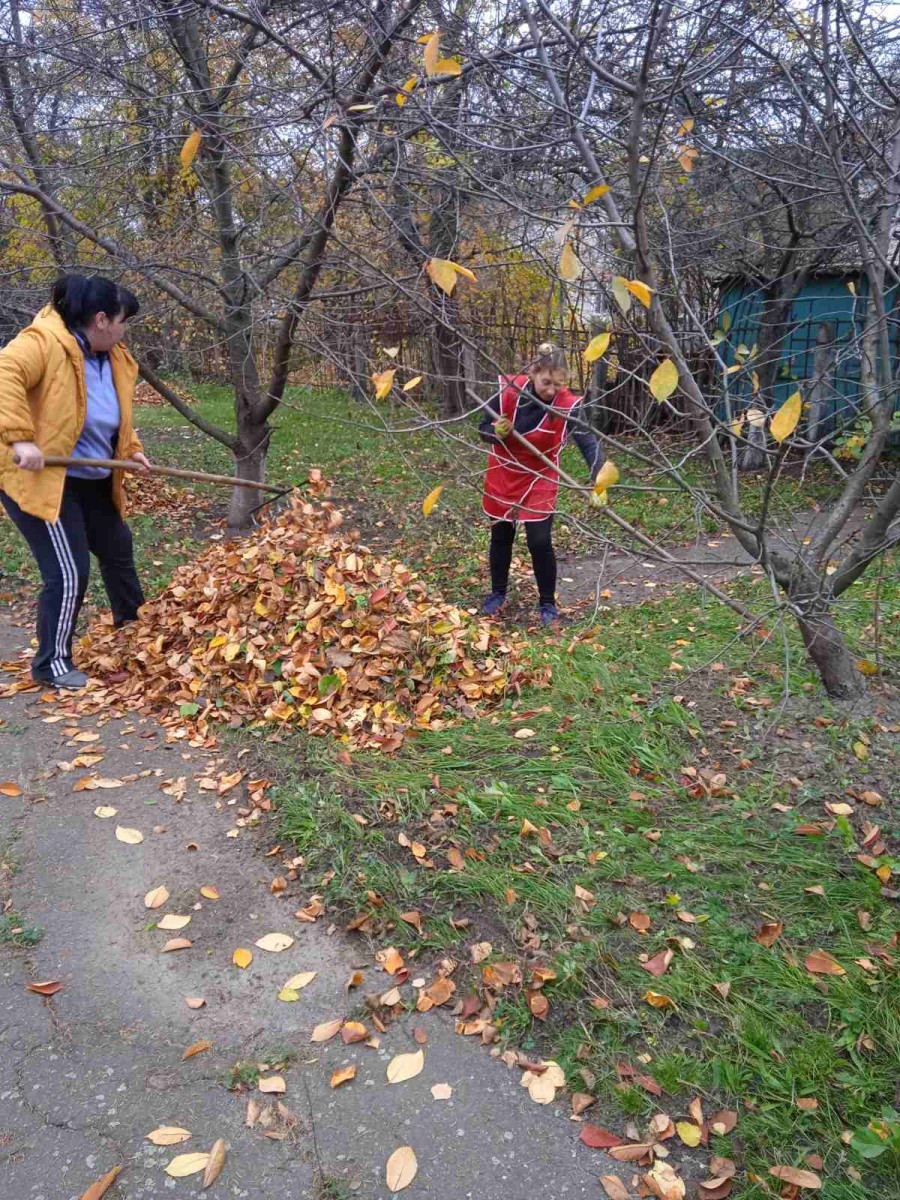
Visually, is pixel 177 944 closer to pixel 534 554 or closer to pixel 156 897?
pixel 156 897

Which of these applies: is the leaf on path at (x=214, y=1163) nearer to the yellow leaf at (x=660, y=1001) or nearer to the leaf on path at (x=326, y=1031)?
the leaf on path at (x=326, y=1031)

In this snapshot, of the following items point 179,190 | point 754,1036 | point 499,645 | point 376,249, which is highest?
point 179,190

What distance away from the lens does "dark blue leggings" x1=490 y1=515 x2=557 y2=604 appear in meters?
4.66

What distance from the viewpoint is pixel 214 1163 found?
1.93 meters

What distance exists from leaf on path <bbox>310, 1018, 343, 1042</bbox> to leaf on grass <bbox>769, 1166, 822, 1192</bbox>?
3.55ft

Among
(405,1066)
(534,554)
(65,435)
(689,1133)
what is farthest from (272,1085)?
(534,554)

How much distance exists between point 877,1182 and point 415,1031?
110cm

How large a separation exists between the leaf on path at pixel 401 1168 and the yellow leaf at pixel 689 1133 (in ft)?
1.99

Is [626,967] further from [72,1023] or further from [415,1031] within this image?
→ [72,1023]

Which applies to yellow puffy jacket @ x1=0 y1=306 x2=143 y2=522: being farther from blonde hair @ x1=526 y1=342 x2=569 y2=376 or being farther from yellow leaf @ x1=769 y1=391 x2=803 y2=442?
yellow leaf @ x1=769 y1=391 x2=803 y2=442

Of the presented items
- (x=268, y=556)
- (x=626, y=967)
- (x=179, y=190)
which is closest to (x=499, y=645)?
(x=268, y=556)

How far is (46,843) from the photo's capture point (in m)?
3.03

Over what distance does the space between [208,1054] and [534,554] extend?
10.1 ft

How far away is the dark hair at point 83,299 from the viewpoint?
3768mm
